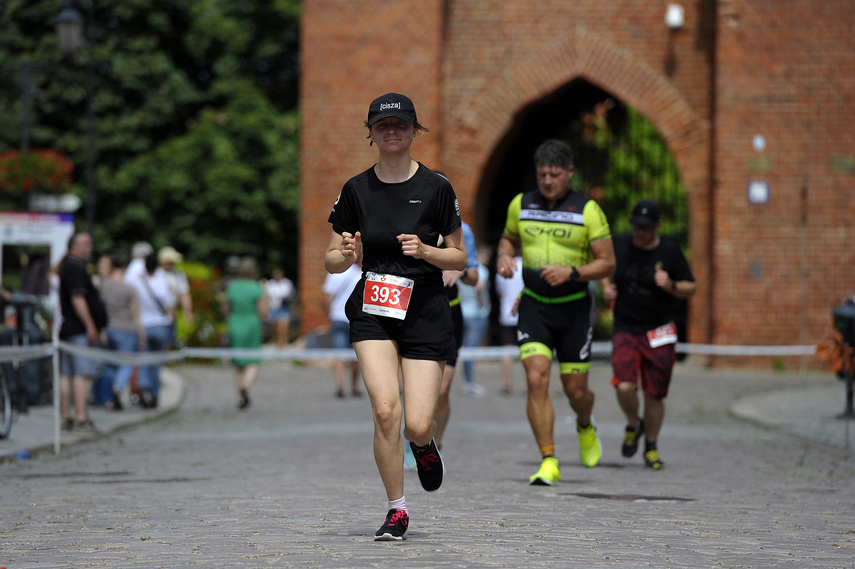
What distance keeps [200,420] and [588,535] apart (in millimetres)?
8536

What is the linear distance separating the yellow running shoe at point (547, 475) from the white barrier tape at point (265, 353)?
4.12 m

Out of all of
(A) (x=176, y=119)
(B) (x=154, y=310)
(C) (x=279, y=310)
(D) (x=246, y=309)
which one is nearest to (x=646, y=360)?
(D) (x=246, y=309)

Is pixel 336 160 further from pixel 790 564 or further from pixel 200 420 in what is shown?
pixel 790 564

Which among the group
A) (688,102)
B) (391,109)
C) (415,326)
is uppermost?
(688,102)

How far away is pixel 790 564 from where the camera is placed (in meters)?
5.32

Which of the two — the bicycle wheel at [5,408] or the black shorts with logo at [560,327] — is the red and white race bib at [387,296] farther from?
the bicycle wheel at [5,408]

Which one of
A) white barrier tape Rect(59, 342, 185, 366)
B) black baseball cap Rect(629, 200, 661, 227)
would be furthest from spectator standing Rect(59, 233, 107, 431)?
black baseball cap Rect(629, 200, 661, 227)

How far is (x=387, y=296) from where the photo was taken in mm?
5820

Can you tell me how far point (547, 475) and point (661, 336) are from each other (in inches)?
72.5

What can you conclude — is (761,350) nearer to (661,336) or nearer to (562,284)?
(661,336)

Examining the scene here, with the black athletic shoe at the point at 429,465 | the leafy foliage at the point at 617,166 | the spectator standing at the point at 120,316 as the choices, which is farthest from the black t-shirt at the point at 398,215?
the leafy foliage at the point at 617,166

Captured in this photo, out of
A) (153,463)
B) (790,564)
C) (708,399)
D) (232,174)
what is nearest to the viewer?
(790,564)

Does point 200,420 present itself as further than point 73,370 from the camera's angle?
Yes

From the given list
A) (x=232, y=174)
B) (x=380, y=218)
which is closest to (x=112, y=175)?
(x=232, y=174)
